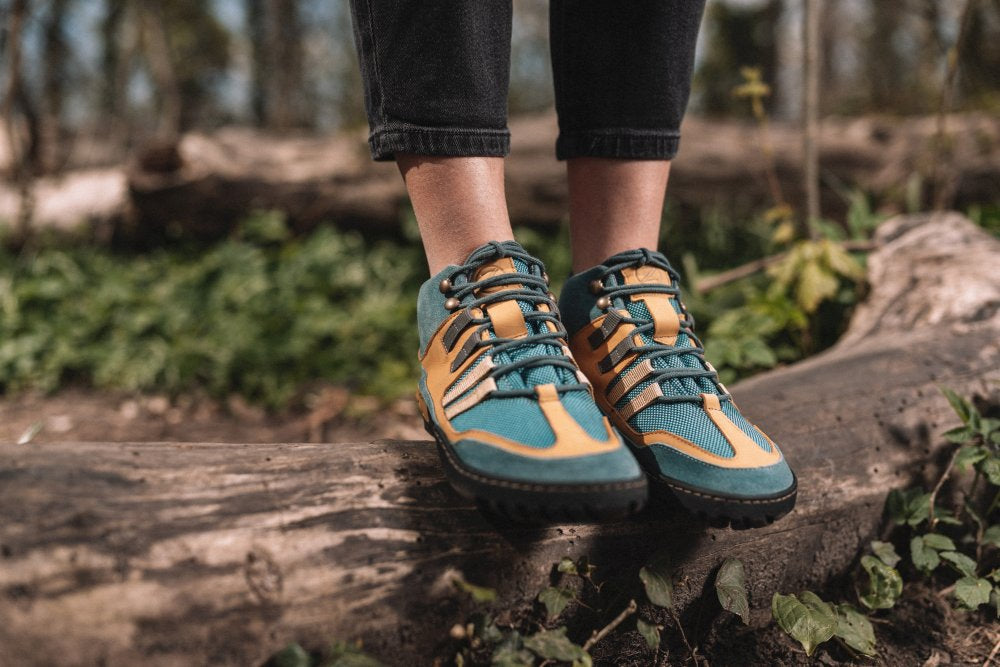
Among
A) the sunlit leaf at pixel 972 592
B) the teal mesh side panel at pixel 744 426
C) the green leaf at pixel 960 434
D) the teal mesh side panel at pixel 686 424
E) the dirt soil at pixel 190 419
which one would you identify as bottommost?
the dirt soil at pixel 190 419

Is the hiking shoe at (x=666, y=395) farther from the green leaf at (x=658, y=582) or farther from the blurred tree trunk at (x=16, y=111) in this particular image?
the blurred tree trunk at (x=16, y=111)

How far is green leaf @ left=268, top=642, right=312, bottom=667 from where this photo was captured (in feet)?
3.04

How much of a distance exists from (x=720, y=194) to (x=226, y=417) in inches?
126

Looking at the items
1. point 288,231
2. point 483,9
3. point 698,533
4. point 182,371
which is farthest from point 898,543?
point 288,231

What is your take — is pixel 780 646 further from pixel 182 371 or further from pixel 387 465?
pixel 182 371

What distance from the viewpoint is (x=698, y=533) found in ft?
3.99

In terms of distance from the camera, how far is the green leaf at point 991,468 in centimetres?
134

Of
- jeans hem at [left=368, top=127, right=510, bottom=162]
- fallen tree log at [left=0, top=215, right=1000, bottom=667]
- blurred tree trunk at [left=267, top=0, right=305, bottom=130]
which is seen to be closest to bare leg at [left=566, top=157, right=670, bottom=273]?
jeans hem at [left=368, top=127, right=510, bottom=162]

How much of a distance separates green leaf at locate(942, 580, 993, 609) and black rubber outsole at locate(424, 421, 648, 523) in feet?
2.28

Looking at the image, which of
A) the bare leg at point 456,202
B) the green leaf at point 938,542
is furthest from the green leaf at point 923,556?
the bare leg at point 456,202

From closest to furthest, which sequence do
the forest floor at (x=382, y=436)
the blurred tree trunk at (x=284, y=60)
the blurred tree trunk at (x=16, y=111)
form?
the forest floor at (x=382, y=436) < the blurred tree trunk at (x=16, y=111) < the blurred tree trunk at (x=284, y=60)

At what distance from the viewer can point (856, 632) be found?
1167 millimetres

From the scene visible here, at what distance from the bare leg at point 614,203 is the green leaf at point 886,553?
72 cm

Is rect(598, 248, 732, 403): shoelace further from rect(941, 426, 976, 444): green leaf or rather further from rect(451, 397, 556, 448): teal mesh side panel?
rect(941, 426, 976, 444): green leaf
